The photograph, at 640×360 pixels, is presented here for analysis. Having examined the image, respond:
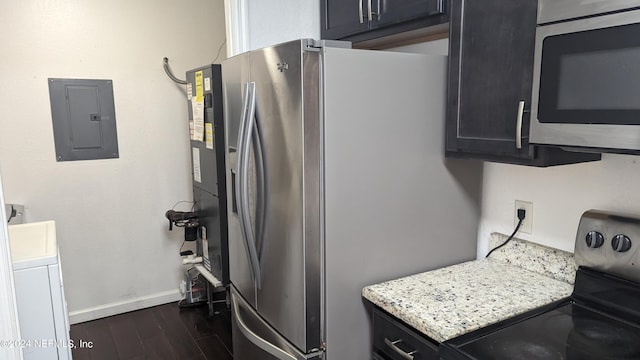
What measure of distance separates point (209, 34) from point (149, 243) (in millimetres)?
1624

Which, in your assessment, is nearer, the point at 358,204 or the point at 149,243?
the point at 358,204

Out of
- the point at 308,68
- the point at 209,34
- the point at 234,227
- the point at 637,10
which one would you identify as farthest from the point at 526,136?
the point at 209,34

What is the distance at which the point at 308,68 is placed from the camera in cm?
131

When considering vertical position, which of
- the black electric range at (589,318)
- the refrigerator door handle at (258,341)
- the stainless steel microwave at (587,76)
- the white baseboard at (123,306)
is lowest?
the white baseboard at (123,306)

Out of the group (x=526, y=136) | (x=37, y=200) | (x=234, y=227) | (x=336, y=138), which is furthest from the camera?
(x=37, y=200)

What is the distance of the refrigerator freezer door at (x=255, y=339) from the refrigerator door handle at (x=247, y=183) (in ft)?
0.69

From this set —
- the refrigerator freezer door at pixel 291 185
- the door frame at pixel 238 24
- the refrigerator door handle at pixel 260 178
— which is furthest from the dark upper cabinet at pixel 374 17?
the refrigerator door handle at pixel 260 178

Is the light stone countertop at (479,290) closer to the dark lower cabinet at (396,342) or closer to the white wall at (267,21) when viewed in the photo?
the dark lower cabinet at (396,342)

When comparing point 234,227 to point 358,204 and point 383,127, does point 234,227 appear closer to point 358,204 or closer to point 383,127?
point 358,204

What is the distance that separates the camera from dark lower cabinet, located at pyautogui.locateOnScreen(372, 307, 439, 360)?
1.27 metres

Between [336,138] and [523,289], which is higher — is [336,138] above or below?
above

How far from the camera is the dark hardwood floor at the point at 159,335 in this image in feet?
8.92

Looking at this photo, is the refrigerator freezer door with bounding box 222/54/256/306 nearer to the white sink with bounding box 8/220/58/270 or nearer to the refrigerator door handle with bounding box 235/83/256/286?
the refrigerator door handle with bounding box 235/83/256/286

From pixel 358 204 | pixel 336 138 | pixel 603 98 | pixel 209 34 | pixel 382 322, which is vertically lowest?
pixel 382 322
